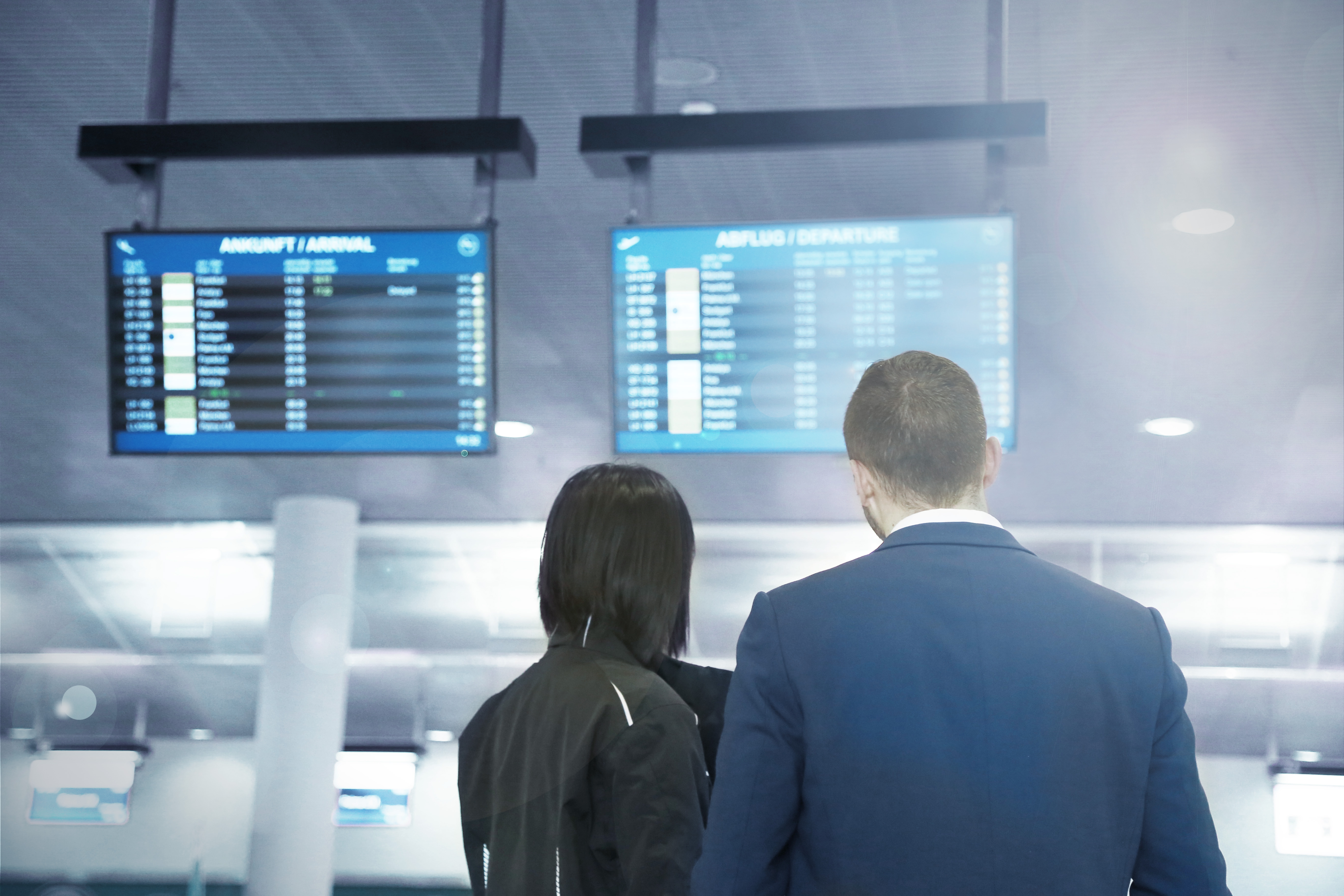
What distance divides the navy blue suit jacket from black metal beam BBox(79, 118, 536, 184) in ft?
5.97

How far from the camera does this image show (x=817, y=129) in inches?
107

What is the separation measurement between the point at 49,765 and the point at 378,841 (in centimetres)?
369

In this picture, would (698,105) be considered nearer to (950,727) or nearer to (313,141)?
(313,141)

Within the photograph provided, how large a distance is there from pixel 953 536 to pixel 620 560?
51 centimetres

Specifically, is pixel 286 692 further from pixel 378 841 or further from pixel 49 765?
pixel 49 765

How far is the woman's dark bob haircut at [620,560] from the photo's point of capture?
1654mm

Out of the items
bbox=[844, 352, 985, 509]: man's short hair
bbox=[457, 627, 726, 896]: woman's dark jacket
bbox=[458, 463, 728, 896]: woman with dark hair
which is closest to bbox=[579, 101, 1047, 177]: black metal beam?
bbox=[458, 463, 728, 896]: woman with dark hair

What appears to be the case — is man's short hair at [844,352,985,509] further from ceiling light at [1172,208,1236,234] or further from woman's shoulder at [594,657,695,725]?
ceiling light at [1172,208,1236,234]

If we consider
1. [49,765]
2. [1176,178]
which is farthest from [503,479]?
[49,765]

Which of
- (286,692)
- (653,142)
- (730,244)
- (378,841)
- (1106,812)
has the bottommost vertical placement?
(378,841)

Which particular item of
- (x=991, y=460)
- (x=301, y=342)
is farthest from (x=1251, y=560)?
(x=991, y=460)

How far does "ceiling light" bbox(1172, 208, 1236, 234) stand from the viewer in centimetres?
423

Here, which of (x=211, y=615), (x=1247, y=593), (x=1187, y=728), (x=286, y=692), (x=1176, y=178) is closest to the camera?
(x=1187, y=728)

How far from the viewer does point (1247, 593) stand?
9203 millimetres
